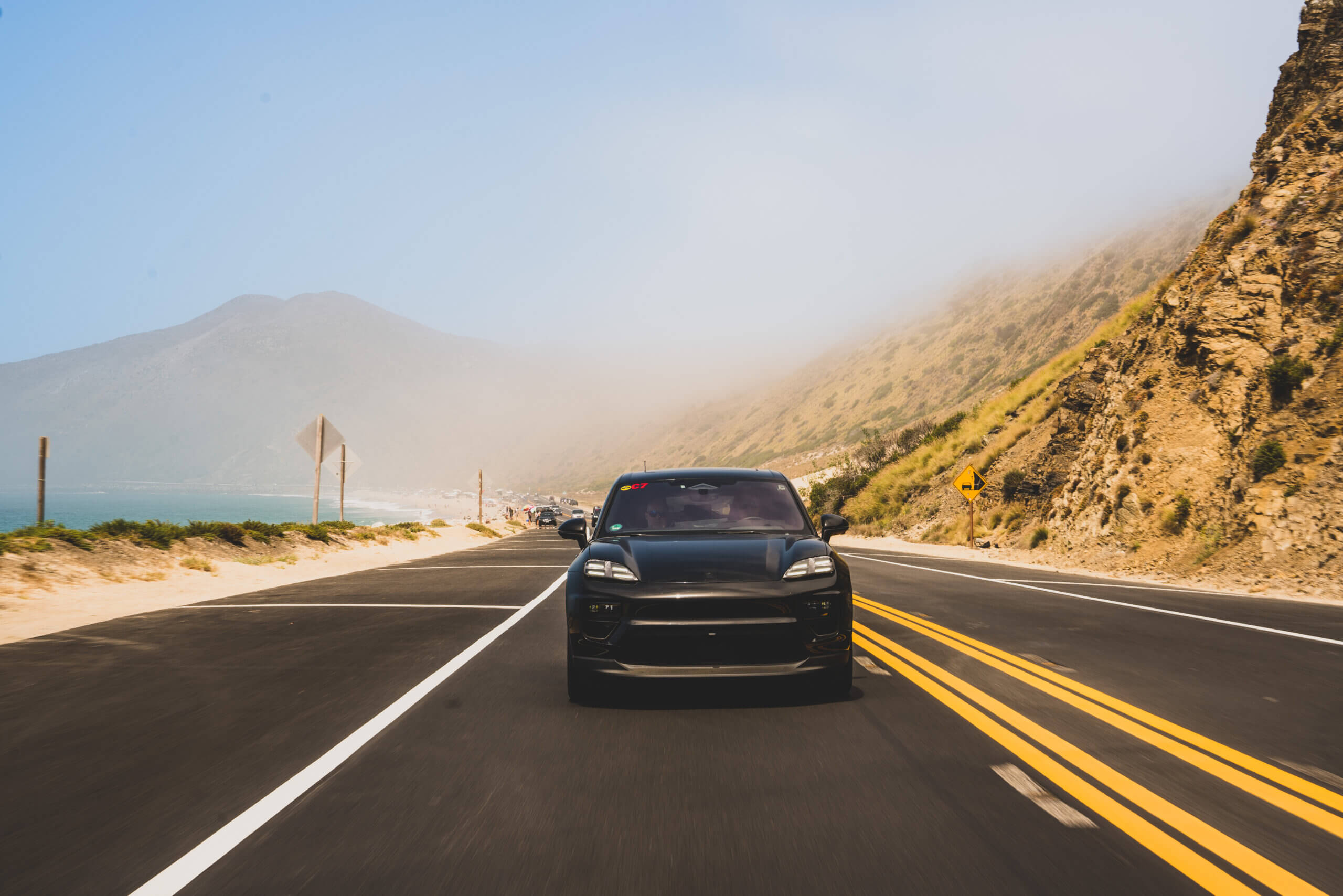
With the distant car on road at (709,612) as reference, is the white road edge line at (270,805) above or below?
below

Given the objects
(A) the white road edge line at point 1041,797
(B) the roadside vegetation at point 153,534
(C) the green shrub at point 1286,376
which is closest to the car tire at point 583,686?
(A) the white road edge line at point 1041,797

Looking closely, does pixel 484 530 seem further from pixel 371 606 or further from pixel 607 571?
pixel 607 571

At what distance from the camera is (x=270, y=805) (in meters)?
4.08

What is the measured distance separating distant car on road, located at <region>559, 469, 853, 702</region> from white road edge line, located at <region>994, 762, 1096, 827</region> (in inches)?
53.7

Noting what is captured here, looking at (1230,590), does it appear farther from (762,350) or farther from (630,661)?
(762,350)

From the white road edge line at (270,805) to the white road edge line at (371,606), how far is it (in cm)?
493

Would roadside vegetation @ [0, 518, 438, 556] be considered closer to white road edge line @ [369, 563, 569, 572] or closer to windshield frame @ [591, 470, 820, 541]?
white road edge line @ [369, 563, 569, 572]

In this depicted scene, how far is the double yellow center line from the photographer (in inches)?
132

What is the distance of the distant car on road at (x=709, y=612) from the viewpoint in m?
5.46

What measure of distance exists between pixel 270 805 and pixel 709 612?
255cm

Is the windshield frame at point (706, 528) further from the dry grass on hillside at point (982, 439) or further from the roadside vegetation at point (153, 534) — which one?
the dry grass on hillside at point (982, 439)

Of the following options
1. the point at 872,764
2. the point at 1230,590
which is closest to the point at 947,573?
the point at 1230,590

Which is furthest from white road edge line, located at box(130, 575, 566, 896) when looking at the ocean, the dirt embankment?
the ocean

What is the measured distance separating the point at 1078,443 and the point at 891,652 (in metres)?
24.9
